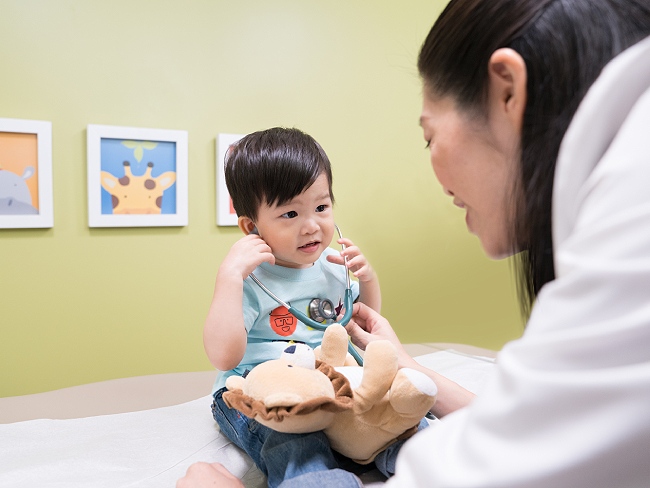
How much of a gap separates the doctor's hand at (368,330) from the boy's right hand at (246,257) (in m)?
0.21

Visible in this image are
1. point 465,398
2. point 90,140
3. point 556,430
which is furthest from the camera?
point 90,140

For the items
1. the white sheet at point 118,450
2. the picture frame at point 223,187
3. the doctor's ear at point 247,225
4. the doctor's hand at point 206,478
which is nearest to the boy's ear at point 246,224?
the doctor's ear at point 247,225

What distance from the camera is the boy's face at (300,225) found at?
1156 mm

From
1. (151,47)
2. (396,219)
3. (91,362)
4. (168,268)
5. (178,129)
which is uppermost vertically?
(151,47)

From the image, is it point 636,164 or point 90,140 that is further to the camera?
point 90,140

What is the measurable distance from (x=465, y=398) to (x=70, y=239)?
1.28 m

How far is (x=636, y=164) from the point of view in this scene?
399 millimetres

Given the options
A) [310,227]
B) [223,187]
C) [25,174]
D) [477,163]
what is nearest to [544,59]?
[477,163]

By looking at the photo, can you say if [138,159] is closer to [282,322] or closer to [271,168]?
[271,168]

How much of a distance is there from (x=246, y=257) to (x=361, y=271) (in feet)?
0.90

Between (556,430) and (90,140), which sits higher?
(90,140)

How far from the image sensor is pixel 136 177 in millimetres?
1777

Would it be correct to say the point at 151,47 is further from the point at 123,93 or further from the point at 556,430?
the point at 556,430

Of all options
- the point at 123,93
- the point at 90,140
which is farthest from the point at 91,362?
the point at 123,93
